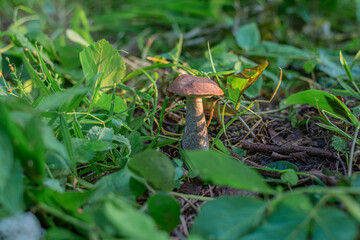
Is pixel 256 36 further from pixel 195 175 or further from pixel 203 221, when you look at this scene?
pixel 203 221

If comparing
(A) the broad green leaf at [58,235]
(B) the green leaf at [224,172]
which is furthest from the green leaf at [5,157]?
(B) the green leaf at [224,172]

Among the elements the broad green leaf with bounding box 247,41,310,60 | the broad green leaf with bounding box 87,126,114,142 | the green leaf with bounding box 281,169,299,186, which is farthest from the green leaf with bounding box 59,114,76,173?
the broad green leaf with bounding box 247,41,310,60

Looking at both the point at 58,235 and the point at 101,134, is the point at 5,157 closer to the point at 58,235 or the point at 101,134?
the point at 58,235

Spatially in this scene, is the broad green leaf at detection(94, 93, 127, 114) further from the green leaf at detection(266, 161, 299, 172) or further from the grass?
the green leaf at detection(266, 161, 299, 172)

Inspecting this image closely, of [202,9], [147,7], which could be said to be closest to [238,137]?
[202,9]

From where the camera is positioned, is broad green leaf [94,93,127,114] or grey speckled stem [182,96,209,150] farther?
broad green leaf [94,93,127,114]

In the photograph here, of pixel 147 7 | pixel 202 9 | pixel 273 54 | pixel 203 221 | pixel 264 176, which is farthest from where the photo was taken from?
pixel 147 7
